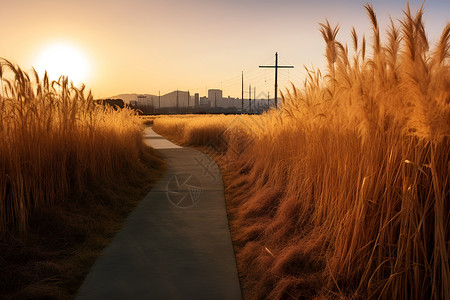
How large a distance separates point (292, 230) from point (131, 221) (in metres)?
2.81

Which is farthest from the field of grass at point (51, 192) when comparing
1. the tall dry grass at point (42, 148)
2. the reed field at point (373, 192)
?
the reed field at point (373, 192)

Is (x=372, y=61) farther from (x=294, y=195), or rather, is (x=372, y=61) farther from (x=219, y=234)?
(x=219, y=234)

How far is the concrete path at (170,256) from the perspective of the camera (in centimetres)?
347

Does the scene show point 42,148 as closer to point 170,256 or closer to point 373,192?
point 170,256

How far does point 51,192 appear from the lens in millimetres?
5141

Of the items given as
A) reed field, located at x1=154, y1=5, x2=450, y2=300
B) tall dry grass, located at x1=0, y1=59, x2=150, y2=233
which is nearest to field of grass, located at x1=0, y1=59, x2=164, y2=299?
tall dry grass, located at x1=0, y1=59, x2=150, y2=233

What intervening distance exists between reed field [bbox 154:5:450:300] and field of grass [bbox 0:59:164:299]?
6.85 feet

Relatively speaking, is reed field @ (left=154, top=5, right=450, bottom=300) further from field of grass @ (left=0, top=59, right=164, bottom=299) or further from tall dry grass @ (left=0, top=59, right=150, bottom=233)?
tall dry grass @ (left=0, top=59, right=150, bottom=233)

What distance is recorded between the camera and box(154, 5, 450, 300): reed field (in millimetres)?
2297

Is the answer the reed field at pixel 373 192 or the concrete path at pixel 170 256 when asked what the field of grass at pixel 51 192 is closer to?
the concrete path at pixel 170 256

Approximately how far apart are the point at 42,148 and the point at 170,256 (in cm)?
249

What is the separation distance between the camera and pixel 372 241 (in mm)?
2623

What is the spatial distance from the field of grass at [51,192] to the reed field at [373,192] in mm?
2089

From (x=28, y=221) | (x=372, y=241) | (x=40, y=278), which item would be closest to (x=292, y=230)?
(x=372, y=241)
